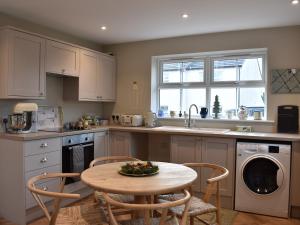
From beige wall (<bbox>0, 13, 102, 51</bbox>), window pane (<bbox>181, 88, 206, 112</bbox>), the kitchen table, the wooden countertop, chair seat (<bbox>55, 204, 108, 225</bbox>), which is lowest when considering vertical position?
chair seat (<bbox>55, 204, 108, 225</bbox>)

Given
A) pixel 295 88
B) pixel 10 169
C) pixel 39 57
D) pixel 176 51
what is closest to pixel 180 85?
pixel 176 51

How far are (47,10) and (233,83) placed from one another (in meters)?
2.83

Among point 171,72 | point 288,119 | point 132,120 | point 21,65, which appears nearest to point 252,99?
point 288,119

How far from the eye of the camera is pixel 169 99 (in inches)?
189

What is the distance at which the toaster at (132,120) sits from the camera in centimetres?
452

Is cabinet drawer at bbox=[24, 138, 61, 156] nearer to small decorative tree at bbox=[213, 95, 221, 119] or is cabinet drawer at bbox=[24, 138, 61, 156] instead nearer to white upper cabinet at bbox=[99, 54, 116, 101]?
white upper cabinet at bbox=[99, 54, 116, 101]

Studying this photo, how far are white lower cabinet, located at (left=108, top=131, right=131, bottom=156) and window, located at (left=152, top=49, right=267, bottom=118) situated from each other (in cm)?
86

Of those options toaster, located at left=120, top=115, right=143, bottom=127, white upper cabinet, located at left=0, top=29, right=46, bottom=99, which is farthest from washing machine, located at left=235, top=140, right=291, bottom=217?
white upper cabinet, located at left=0, top=29, right=46, bottom=99

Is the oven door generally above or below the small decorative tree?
below

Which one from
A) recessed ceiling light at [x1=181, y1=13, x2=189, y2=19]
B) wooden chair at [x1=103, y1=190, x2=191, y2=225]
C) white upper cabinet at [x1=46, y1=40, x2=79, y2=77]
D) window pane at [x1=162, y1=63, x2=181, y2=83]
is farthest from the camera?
window pane at [x1=162, y1=63, x2=181, y2=83]

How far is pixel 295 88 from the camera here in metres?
3.69

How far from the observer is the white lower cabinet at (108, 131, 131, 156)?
420cm

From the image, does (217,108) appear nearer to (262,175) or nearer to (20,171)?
(262,175)

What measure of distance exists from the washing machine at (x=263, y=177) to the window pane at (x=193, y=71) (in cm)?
151
